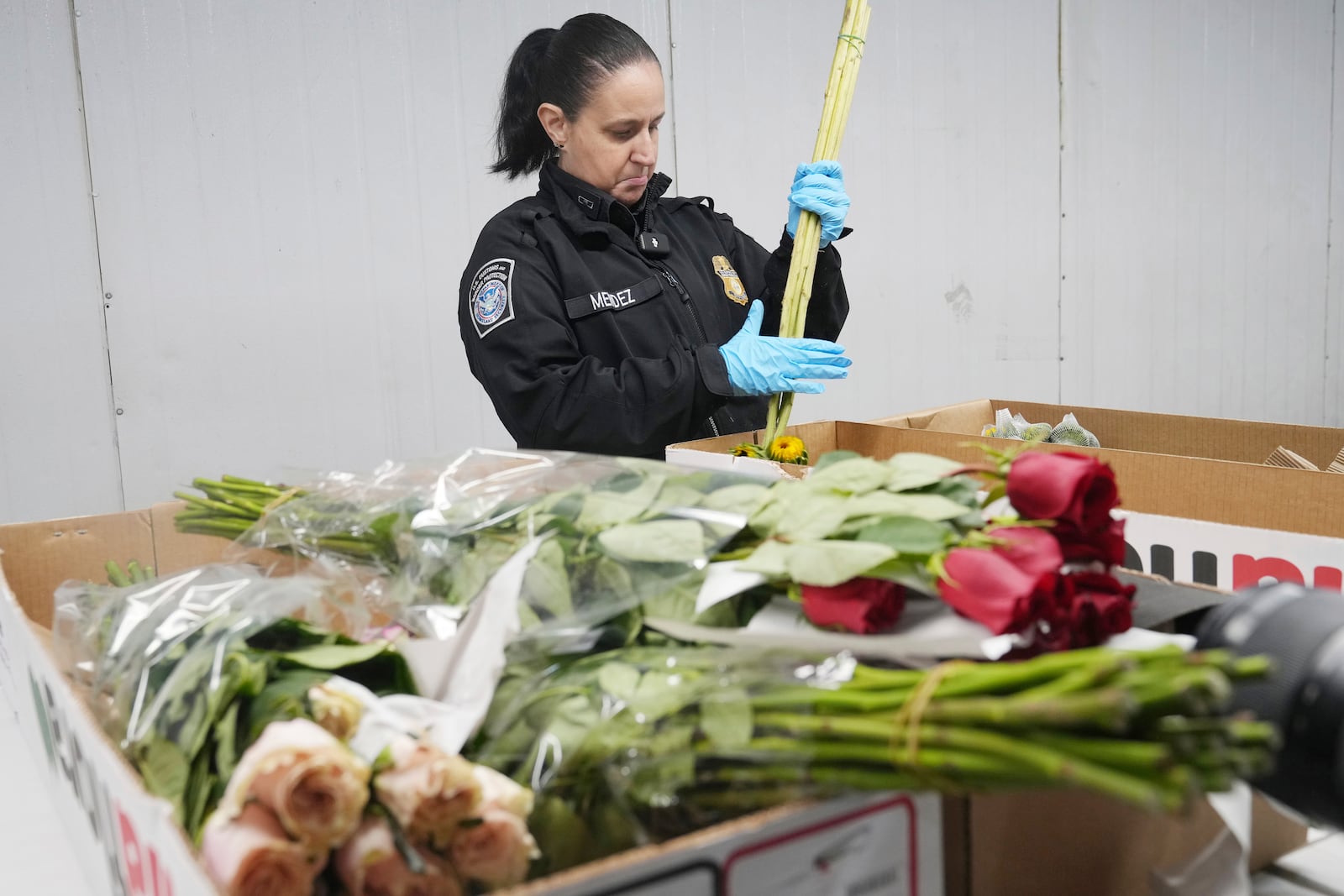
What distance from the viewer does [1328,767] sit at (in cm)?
50

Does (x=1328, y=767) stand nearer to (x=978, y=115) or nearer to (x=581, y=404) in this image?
(x=581, y=404)

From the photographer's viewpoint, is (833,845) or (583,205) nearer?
(833,845)

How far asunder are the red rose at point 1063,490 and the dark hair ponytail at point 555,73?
1.41 m

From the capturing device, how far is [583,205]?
1.93 meters

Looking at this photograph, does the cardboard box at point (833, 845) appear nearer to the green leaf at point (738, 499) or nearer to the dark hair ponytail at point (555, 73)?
the green leaf at point (738, 499)

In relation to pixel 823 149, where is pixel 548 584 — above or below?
below

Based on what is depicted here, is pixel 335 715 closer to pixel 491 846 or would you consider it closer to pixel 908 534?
pixel 491 846

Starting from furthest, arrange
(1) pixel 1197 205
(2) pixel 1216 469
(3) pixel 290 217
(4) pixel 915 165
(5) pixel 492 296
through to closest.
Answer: (1) pixel 1197 205, (4) pixel 915 165, (3) pixel 290 217, (5) pixel 492 296, (2) pixel 1216 469

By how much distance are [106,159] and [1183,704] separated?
2723mm

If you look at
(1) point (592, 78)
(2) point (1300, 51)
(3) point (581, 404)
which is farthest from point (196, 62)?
(2) point (1300, 51)

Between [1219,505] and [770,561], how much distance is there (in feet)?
2.81

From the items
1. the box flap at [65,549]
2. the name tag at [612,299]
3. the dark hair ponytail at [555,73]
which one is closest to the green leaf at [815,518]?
the box flap at [65,549]

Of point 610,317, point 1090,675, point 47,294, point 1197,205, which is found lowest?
point 1090,675

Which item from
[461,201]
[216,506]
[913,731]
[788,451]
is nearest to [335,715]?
[913,731]
